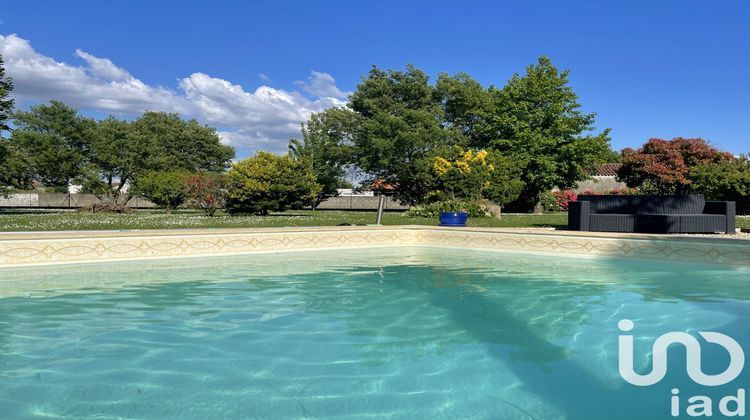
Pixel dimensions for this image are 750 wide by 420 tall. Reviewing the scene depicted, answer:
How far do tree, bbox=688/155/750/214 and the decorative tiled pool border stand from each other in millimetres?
15718

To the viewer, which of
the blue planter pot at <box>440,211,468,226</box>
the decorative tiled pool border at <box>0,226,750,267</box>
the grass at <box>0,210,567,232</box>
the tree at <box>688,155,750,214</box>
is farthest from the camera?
the tree at <box>688,155,750,214</box>

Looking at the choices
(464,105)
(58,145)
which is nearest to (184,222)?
(464,105)

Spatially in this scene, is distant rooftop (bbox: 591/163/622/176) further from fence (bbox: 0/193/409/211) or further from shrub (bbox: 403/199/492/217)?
shrub (bbox: 403/199/492/217)

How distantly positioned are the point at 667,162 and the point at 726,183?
6.66 meters

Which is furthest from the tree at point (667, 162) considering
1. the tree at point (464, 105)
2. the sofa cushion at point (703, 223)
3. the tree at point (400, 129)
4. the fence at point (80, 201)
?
the fence at point (80, 201)

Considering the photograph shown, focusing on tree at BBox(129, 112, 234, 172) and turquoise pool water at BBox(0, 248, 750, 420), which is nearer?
turquoise pool water at BBox(0, 248, 750, 420)

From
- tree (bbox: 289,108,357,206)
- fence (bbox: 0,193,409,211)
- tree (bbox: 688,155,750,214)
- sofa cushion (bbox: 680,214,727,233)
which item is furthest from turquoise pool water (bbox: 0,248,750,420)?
fence (bbox: 0,193,409,211)

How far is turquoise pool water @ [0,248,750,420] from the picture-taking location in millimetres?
3479

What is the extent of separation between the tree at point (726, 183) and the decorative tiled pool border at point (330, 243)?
15.7 metres

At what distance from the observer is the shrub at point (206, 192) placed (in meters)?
21.1

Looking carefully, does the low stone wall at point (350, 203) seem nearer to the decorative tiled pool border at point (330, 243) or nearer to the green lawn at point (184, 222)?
the green lawn at point (184, 222)

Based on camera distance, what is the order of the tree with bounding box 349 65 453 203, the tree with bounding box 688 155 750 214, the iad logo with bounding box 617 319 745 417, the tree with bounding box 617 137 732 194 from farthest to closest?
the tree with bounding box 349 65 453 203, the tree with bounding box 617 137 732 194, the tree with bounding box 688 155 750 214, the iad logo with bounding box 617 319 745 417

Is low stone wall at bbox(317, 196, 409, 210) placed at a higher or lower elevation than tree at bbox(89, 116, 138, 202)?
lower

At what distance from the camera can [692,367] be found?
4.19 m
